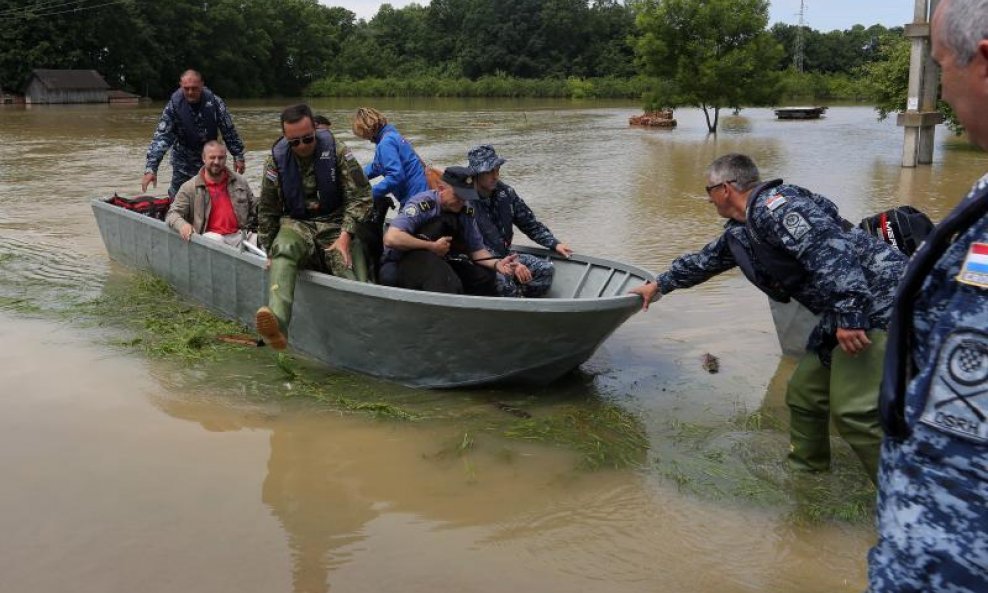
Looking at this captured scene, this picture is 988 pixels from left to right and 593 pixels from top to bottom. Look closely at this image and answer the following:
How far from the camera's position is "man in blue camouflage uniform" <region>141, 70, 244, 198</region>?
8531 mm

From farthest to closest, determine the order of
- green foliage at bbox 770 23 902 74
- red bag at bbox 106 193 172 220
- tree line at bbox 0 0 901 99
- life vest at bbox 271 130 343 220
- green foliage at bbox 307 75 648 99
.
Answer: green foliage at bbox 770 23 902 74 < green foliage at bbox 307 75 648 99 < tree line at bbox 0 0 901 99 < red bag at bbox 106 193 172 220 < life vest at bbox 271 130 343 220

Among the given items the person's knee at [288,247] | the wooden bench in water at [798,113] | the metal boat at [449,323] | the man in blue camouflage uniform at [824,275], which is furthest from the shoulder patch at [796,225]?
the wooden bench in water at [798,113]

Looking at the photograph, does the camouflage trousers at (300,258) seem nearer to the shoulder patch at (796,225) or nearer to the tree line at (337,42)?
the shoulder patch at (796,225)

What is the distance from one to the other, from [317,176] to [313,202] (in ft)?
0.58

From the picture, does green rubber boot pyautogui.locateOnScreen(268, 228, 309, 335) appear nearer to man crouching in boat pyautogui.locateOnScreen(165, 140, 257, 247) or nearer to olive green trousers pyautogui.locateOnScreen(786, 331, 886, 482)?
man crouching in boat pyautogui.locateOnScreen(165, 140, 257, 247)

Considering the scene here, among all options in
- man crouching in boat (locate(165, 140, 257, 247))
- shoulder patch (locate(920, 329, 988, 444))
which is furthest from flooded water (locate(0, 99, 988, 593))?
shoulder patch (locate(920, 329, 988, 444))

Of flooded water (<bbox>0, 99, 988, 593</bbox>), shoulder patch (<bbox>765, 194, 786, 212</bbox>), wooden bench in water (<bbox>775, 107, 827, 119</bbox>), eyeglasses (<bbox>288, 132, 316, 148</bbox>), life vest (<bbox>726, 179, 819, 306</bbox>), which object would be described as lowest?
flooded water (<bbox>0, 99, 988, 593</bbox>)

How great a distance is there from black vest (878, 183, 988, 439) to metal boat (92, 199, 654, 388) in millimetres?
3292

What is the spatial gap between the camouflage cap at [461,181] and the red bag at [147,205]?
13.3ft

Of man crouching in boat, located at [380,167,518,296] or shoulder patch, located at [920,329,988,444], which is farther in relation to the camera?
man crouching in boat, located at [380,167,518,296]

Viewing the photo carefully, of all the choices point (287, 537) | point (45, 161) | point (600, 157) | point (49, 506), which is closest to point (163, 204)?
point (49, 506)

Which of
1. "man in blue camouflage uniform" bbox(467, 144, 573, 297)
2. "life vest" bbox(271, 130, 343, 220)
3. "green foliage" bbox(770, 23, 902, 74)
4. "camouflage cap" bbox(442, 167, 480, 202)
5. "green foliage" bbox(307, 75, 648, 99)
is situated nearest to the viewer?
"camouflage cap" bbox(442, 167, 480, 202)

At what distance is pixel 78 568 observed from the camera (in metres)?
3.75

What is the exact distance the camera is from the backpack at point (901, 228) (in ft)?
14.4
